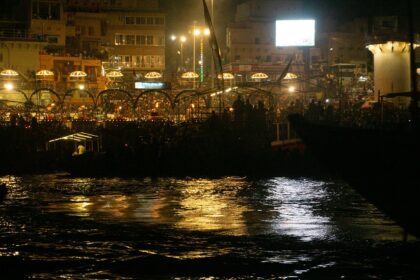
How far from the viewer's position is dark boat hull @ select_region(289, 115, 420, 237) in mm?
17000

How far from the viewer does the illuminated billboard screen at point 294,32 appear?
57531mm

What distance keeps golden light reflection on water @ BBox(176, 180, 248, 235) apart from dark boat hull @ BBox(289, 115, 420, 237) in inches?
132

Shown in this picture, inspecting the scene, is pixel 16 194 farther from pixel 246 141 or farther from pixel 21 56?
pixel 21 56

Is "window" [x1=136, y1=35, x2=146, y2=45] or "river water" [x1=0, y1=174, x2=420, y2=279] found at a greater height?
"window" [x1=136, y1=35, x2=146, y2=45]

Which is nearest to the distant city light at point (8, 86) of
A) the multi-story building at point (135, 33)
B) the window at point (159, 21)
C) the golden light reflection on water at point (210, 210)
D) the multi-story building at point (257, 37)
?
the golden light reflection on water at point (210, 210)

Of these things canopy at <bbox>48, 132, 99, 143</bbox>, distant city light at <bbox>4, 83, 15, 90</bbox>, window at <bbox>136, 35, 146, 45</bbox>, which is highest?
window at <bbox>136, 35, 146, 45</bbox>

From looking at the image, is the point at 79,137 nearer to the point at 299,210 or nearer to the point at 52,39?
the point at 299,210

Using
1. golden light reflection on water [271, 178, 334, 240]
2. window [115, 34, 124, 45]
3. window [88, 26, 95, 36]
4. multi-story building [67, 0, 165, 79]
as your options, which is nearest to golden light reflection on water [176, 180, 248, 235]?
golden light reflection on water [271, 178, 334, 240]

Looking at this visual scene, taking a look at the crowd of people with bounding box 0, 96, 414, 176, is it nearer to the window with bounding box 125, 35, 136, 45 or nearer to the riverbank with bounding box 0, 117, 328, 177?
Result: the riverbank with bounding box 0, 117, 328, 177

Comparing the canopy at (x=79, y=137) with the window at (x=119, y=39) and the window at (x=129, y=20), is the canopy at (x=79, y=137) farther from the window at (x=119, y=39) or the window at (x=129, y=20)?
the window at (x=129, y=20)

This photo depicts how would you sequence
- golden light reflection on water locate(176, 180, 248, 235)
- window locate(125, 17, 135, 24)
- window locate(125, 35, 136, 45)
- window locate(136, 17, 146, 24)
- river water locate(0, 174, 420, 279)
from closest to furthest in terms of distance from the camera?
river water locate(0, 174, 420, 279) → golden light reflection on water locate(176, 180, 248, 235) → window locate(125, 35, 136, 45) → window locate(125, 17, 135, 24) → window locate(136, 17, 146, 24)

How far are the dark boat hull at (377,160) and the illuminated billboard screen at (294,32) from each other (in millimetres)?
40238

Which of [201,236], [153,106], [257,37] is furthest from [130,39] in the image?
[201,236]

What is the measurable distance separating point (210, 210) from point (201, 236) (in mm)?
4884
